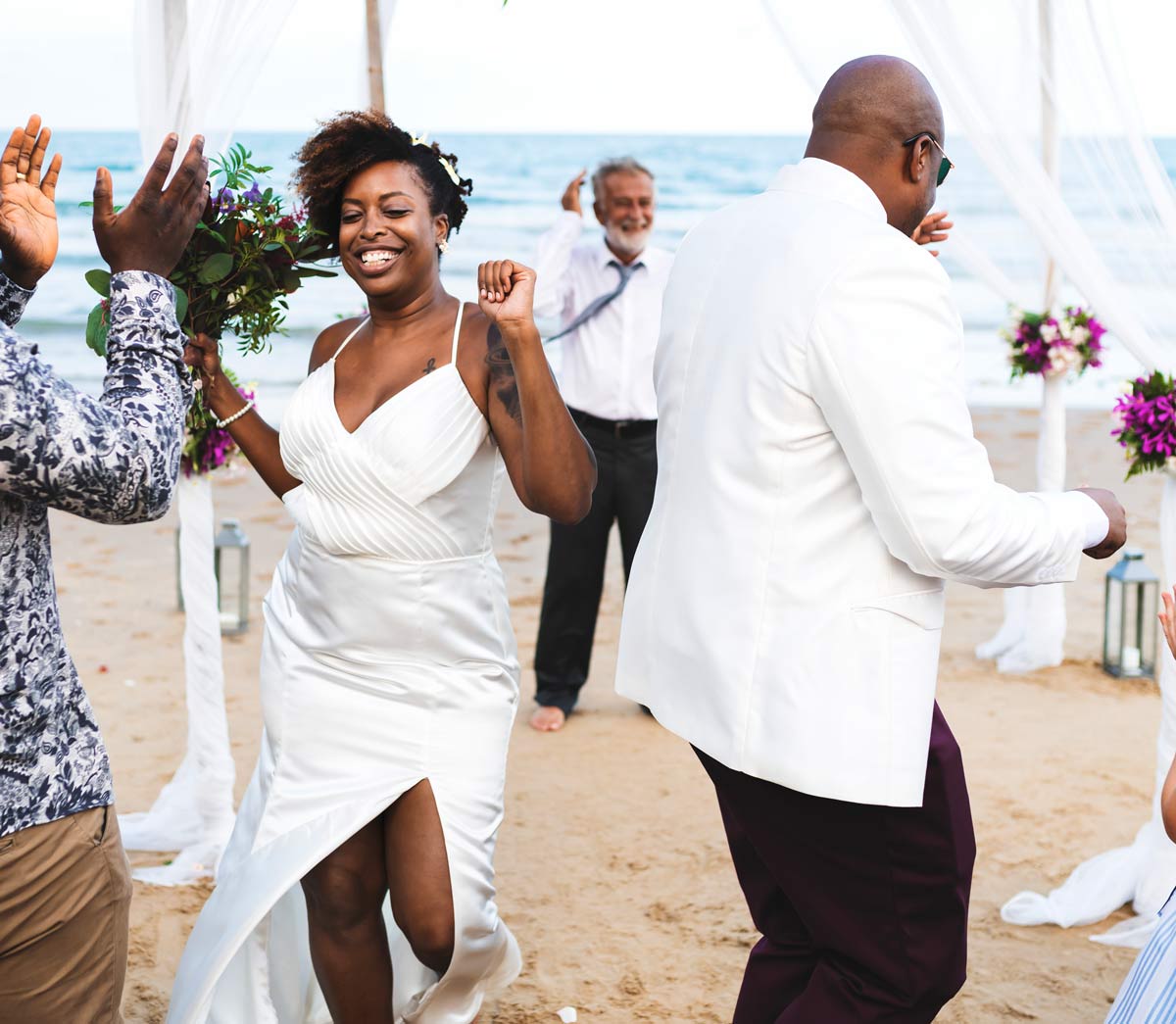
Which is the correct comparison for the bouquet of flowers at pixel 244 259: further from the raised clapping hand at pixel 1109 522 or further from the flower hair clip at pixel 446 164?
the raised clapping hand at pixel 1109 522

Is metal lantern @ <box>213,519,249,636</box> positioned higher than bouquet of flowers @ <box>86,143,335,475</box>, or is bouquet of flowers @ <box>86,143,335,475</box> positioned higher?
bouquet of flowers @ <box>86,143,335,475</box>

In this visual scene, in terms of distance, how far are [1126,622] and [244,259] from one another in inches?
197

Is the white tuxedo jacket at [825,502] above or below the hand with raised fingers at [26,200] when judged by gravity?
below

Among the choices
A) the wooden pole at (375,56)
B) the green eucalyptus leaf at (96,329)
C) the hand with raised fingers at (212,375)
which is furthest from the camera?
the wooden pole at (375,56)

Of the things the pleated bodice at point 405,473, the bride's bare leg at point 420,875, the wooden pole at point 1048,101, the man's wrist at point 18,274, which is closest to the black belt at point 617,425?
the wooden pole at point 1048,101

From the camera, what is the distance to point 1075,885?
4363 millimetres

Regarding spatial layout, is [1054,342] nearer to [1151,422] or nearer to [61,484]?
[1151,422]

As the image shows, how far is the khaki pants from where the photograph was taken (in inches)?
83.0

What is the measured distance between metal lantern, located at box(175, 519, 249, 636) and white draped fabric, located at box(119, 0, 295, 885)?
244 cm

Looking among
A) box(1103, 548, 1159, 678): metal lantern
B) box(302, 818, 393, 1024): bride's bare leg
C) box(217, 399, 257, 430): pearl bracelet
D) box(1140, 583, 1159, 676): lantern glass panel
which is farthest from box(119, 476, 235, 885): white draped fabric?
box(1140, 583, 1159, 676): lantern glass panel

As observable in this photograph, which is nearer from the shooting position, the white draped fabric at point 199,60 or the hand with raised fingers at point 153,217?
the hand with raised fingers at point 153,217

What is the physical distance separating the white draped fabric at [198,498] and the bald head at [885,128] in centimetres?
227

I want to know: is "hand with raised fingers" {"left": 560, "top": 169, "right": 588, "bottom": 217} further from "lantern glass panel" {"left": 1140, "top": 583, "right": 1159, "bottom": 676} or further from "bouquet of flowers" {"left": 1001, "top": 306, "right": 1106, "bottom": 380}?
"lantern glass panel" {"left": 1140, "top": 583, "right": 1159, "bottom": 676}

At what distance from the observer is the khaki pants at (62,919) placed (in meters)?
2.11
